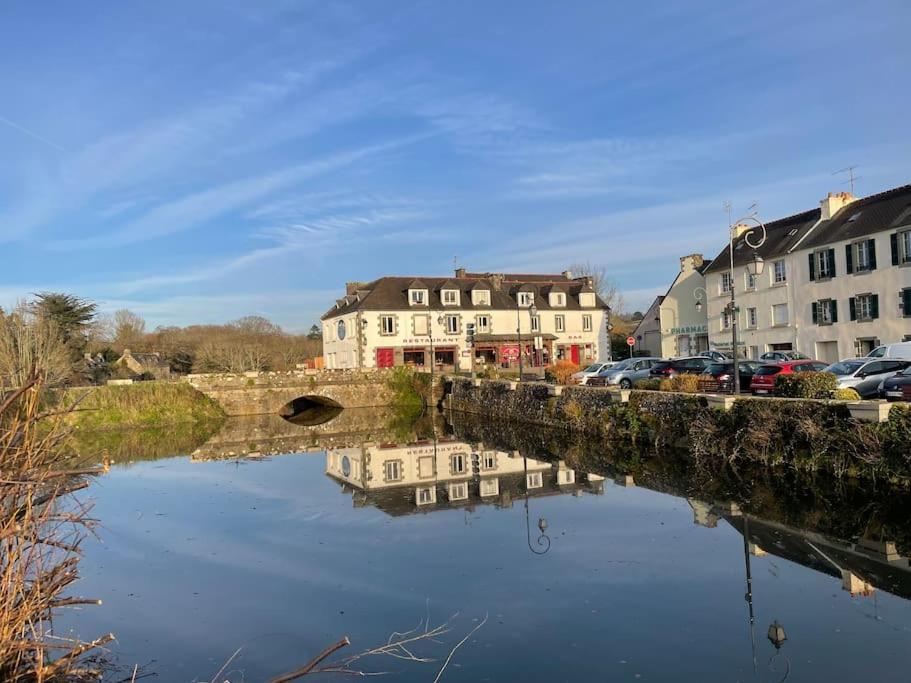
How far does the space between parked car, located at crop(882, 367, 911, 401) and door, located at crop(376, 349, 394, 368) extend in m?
30.1

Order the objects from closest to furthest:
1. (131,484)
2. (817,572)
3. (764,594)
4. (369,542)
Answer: (764,594) < (817,572) < (369,542) < (131,484)

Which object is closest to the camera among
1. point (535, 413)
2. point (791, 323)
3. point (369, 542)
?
point (369, 542)

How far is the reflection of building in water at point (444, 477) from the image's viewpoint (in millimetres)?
13766

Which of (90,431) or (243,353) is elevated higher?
(243,353)

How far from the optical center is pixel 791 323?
107 ft

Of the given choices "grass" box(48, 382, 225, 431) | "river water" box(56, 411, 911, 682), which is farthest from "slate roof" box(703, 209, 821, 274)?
"grass" box(48, 382, 225, 431)

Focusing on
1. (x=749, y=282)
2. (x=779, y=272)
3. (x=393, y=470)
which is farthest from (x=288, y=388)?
(x=779, y=272)

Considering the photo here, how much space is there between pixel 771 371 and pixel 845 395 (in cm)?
678

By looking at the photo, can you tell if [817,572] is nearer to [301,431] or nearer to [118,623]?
[118,623]

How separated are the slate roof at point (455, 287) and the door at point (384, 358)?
2.63 m

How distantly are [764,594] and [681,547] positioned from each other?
6.63 feet

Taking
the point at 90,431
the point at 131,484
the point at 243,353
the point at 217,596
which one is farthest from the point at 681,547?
the point at 243,353

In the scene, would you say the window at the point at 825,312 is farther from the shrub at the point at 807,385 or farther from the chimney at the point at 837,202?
the shrub at the point at 807,385

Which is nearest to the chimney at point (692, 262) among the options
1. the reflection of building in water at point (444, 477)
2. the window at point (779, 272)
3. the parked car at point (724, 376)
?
the window at point (779, 272)
